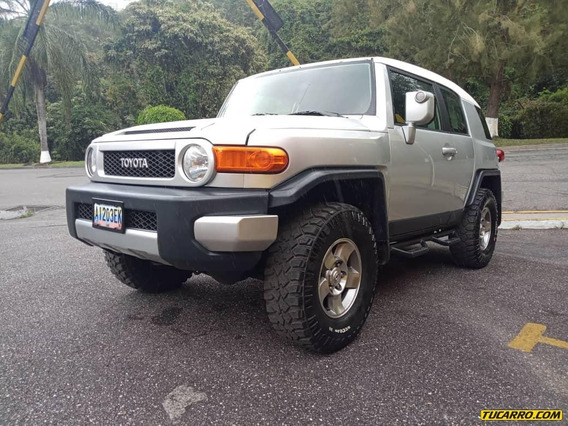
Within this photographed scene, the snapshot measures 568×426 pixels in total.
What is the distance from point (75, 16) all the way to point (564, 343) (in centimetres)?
A: 2461

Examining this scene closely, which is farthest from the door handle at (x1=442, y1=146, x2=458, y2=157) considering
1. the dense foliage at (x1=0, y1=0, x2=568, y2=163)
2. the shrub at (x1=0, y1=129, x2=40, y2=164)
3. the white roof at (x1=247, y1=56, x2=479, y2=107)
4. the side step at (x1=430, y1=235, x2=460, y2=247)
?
the shrub at (x1=0, y1=129, x2=40, y2=164)

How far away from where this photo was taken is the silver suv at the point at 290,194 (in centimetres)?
218

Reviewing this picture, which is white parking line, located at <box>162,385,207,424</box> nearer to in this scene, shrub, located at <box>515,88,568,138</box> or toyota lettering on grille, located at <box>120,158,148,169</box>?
toyota lettering on grille, located at <box>120,158,148,169</box>

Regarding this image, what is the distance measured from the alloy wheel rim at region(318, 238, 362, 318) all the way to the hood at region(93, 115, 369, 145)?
0.69m

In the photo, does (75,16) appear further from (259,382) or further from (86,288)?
(259,382)

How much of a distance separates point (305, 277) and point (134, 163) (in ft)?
3.91

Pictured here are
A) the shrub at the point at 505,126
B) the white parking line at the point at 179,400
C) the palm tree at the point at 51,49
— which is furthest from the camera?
the shrub at the point at 505,126

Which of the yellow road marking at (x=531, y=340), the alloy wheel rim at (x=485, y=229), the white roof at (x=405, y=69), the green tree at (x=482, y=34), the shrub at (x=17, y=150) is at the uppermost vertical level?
the green tree at (x=482, y=34)

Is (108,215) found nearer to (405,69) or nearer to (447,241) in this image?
(405,69)

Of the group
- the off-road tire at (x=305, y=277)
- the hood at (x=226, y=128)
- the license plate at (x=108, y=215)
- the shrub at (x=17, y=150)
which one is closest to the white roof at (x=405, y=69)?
the hood at (x=226, y=128)

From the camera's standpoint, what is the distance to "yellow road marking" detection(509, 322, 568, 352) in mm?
2500

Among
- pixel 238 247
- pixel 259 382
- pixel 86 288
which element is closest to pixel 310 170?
pixel 238 247

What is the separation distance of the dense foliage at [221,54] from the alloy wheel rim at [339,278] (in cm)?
1813

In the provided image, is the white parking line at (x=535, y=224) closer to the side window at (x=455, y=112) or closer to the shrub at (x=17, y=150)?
the side window at (x=455, y=112)
